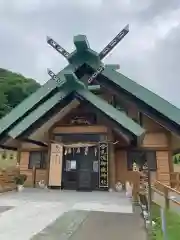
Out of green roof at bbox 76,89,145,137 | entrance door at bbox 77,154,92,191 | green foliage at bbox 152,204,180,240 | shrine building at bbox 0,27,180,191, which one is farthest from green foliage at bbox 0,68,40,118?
green foliage at bbox 152,204,180,240

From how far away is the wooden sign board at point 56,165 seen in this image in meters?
12.4

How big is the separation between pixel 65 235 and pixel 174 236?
7.33 ft

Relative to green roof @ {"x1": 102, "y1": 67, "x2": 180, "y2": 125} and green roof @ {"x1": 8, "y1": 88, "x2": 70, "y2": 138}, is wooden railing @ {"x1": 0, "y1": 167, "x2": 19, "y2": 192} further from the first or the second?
green roof @ {"x1": 102, "y1": 67, "x2": 180, "y2": 125}

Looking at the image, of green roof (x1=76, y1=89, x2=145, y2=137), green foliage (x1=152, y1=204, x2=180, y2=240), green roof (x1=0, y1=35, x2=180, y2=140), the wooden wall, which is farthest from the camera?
the wooden wall

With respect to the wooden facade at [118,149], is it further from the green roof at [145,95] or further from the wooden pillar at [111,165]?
the green roof at [145,95]

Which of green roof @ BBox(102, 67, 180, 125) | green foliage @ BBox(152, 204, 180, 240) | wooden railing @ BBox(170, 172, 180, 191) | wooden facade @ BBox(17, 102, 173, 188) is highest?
green roof @ BBox(102, 67, 180, 125)

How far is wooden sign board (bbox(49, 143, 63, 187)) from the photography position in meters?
12.4

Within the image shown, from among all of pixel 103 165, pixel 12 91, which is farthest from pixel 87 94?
pixel 12 91

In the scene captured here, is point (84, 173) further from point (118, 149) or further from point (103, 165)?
point (118, 149)

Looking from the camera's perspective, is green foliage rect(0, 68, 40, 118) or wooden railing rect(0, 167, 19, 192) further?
green foliage rect(0, 68, 40, 118)

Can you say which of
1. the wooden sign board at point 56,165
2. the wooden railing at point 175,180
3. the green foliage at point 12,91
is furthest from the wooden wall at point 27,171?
the green foliage at point 12,91

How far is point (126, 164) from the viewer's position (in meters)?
13.5

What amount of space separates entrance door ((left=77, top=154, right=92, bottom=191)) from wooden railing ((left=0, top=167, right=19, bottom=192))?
273 cm

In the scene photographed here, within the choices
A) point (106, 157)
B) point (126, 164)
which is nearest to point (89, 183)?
point (106, 157)
